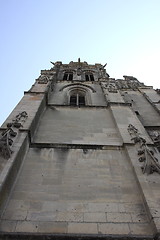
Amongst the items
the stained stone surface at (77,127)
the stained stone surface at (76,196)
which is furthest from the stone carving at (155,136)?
the stained stone surface at (76,196)

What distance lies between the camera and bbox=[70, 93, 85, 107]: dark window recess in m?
15.2

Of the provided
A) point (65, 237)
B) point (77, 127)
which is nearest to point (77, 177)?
point (65, 237)

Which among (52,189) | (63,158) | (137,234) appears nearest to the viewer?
(137,234)

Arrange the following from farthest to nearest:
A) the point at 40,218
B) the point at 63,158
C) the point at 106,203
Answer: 1. the point at 63,158
2. the point at 106,203
3. the point at 40,218

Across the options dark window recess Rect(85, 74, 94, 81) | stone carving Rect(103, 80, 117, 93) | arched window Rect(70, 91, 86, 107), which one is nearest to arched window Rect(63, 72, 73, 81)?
dark window recess Rect(85, 74, 94, 81)

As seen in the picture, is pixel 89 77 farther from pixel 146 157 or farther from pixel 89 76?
pixel 146 157

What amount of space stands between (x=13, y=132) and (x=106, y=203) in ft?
13.3

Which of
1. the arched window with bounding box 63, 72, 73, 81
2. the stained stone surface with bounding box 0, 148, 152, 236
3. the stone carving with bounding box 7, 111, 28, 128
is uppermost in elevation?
the arched window with bounding box 63, 72, 73, 81

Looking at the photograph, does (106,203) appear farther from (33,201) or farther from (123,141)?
(123,141)

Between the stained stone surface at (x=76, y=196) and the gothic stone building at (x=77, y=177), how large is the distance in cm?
2

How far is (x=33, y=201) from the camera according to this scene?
5684 millimetres

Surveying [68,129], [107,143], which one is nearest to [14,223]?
[107,143]

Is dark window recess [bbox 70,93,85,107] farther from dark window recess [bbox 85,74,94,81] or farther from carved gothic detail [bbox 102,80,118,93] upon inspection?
dark window recess [bbox 85,74,94,81]

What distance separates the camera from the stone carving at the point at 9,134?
21.0ft
